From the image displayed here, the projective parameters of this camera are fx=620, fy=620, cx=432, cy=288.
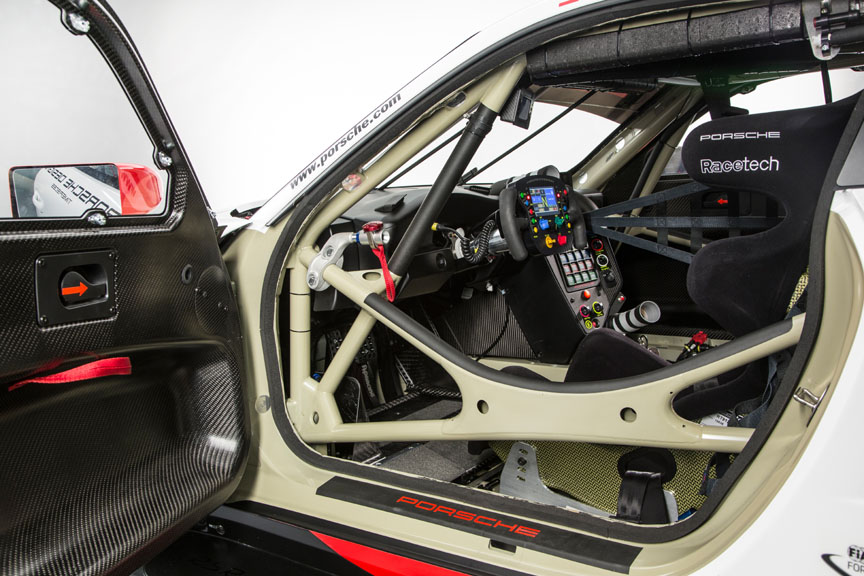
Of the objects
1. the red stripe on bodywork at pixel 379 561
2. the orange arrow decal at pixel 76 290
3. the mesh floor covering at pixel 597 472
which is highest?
the orange arrow decal at pixel 76 290

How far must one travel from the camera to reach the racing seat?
1246 mm

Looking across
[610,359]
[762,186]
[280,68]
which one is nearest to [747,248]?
[762,186]

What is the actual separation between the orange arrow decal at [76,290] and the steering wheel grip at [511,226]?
48.5 inches

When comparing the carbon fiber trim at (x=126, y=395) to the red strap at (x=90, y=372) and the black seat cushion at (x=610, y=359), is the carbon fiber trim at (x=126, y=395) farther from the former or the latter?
the black seat cushion at (x=610, y=359)

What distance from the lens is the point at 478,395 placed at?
5.16ft

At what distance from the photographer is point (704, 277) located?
4.62 feet

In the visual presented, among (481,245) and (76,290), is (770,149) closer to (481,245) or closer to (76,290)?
(481,245)

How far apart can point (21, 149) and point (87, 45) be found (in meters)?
0.28

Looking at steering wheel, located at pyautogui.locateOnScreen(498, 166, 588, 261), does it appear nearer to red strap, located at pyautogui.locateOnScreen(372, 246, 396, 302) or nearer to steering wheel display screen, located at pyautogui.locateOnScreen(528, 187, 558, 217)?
steering wheel display screen, located at pyautogui.locateOnScreen(528, 187, 558, 217)

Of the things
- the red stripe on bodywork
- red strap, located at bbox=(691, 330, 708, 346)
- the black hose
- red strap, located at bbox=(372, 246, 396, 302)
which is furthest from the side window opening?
red strap, located at bbox=(691, 330, 708, 346)

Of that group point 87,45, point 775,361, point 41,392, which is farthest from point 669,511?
point 87,45

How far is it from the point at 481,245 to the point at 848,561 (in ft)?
4.71

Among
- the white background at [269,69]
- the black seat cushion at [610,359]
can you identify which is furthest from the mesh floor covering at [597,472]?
the white background at [269,69]

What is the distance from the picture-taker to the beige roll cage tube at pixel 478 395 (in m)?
1.39
